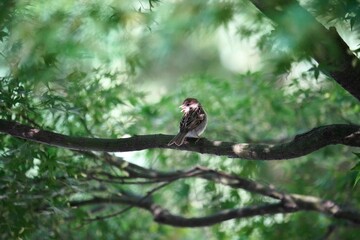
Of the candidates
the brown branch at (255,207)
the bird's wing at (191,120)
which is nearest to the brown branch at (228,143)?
the bird's wing at (191,120)

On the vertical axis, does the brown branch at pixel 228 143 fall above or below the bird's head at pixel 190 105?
below

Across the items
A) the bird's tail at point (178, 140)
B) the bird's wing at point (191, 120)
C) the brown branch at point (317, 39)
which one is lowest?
the brown branch at point (317, 39)

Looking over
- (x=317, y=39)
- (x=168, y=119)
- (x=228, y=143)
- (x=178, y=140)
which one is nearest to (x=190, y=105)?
(x=178, y=140)

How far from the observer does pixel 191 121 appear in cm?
440

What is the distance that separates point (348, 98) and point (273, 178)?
244 cm

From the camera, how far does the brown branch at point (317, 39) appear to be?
2566mm

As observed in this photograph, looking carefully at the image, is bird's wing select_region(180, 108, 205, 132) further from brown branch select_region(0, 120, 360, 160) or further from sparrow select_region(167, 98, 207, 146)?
brown branch select_region(0, 120, 360, 160)

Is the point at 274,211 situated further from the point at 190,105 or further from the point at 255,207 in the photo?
the point at 190,105

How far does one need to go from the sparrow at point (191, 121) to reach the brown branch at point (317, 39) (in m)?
1.04

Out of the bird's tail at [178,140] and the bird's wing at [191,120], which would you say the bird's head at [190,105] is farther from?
the bird's tail at [178,140]

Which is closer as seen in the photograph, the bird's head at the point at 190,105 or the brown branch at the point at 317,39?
the brown branch at the point at 317,39

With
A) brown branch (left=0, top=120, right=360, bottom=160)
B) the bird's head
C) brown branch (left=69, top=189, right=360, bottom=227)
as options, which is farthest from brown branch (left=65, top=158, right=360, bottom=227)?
brown branch (left=0, top=120, right=360, bottom=160)

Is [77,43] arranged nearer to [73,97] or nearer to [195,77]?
[73,97]

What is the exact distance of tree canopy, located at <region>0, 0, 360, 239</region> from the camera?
3.31 metres
